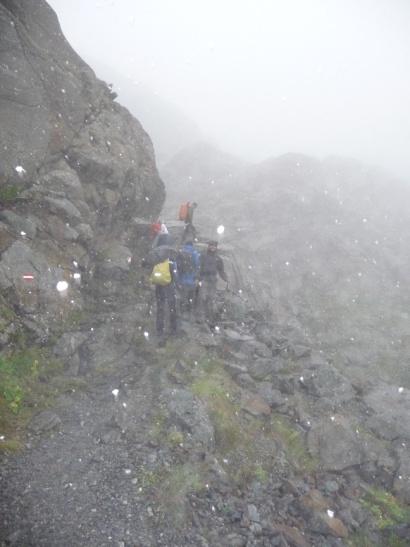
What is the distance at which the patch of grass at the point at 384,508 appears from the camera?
32.2ft

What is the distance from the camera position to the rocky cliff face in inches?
453

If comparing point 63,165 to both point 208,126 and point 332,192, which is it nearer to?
point 332,192

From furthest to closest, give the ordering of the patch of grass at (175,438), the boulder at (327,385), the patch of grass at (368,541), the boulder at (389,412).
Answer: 1. the boulder at (327,385)
2. the boulder at (389,412)
3. the patch of grass at (175,438)
4. the patch of grass at (368,541)

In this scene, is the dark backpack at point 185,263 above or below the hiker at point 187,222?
below

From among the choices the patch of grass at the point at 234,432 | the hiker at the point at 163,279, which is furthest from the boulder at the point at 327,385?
the hiker at the point at 163,279

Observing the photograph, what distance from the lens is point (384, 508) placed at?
10.1 m

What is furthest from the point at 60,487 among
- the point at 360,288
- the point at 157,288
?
the point at 360,288

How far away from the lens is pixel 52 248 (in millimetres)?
12523

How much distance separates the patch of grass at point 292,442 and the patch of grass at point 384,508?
60.3 inches

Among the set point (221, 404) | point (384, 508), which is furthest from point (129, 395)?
point (384, 508)

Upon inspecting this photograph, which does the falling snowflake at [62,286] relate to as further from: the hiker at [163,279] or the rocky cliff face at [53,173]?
the hiker at [163,279]

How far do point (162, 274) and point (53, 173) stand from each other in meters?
5.43

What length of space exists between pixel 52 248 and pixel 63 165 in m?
3.55

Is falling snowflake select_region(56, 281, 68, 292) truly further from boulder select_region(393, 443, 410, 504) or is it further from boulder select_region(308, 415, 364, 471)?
boulder select_region(393, 443, 410, 504)
